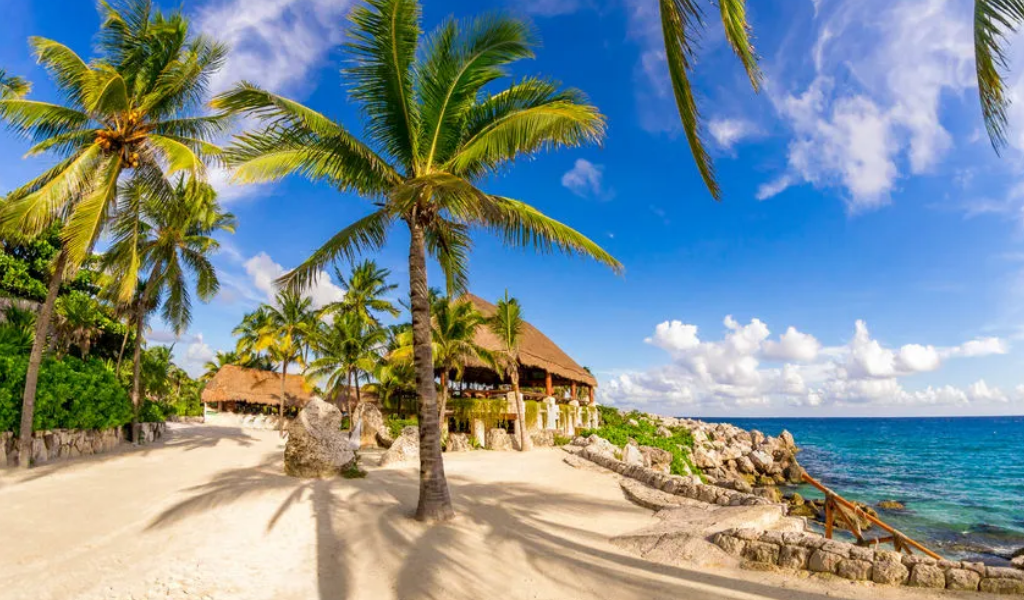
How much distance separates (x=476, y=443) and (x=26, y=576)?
15787 mm

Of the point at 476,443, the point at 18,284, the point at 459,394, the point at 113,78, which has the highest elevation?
the point at 113,78

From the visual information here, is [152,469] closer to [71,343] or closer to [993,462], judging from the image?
[71,343]

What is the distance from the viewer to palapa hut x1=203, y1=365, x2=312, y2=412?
35531 mm

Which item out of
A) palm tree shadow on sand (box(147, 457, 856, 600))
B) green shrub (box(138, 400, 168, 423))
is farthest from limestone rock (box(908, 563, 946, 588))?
green shrub (box(138, 400, 168, 423))

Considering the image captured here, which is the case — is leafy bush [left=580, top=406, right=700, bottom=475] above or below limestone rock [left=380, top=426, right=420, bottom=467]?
below

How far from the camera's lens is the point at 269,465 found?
13.3 meters

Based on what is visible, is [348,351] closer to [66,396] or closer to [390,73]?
[66,396]

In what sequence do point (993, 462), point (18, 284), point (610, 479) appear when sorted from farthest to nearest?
point (993, 462), point (18, 284), point (610, 479)

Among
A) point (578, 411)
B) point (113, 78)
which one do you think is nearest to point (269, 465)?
point (113, 78)

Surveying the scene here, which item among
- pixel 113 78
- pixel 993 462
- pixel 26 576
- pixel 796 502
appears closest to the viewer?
pixel 26 576

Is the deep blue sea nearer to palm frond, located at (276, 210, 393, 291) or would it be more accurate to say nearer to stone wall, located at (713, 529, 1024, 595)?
stone wall, located at (713, 529, 1024, 595)

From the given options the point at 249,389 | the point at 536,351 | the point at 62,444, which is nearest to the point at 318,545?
the point at 62,444

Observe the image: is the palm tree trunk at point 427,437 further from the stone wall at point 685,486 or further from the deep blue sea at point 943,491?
the deep blue sea at point 943,491

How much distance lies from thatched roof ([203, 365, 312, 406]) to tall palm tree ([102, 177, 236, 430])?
14.5m
